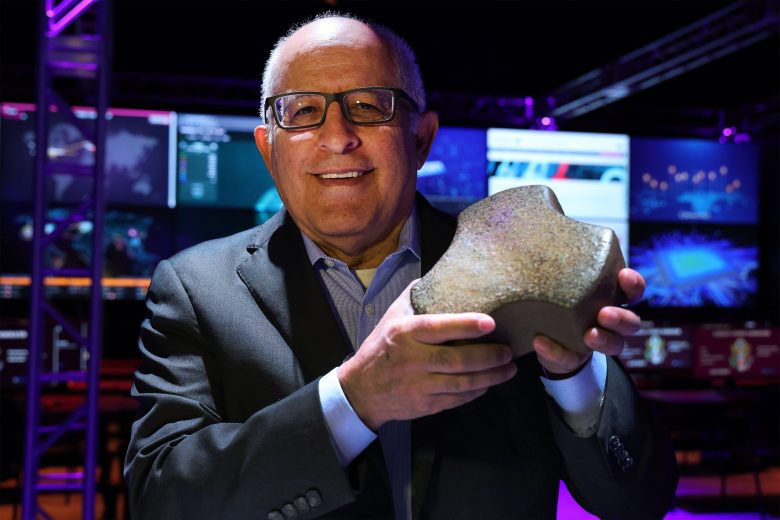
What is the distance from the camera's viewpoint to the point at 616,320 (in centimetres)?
80

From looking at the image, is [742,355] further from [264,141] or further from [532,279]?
[532,279]

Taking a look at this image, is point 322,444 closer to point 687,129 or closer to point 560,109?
point 560,109

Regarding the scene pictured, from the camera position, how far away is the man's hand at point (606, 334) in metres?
0.80

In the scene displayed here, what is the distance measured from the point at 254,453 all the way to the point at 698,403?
583 cm

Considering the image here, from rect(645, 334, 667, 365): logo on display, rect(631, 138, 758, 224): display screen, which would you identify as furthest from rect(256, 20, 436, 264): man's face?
rect(631, 138, 758, 224): display screen

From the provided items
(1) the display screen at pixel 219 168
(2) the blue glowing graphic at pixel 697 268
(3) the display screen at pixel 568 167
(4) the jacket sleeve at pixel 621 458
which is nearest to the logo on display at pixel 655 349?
(2) the blue glowing graphic at pixel 697 268

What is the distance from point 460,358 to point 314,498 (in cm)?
27

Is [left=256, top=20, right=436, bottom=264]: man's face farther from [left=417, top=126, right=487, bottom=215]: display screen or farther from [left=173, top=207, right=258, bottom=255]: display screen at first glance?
[left=417, top=126, right=487, bottom=215]: display screen

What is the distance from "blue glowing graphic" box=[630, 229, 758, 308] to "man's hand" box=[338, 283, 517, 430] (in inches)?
312

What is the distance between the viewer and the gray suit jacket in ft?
3.10

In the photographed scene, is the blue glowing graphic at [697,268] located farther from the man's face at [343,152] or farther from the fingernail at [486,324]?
the fingernail at [486,324]

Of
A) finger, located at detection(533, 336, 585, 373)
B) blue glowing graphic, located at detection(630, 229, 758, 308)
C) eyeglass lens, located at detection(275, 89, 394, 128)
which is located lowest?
blue glowing graphic, located at detection(630, 229, 758, 308)

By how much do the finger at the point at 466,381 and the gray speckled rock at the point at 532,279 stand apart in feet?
0.13

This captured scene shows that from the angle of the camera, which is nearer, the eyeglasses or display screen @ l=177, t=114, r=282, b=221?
the eyeglasses
